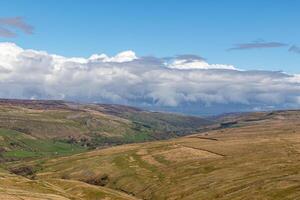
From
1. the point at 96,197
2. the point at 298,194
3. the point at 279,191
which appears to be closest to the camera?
the point at 298,194

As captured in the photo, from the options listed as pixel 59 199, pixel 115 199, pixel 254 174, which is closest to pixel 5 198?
pixel 59 199

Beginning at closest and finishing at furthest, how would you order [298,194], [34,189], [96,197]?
[298,194]
[34,189]
[96,197]

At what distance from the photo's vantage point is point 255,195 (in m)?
153

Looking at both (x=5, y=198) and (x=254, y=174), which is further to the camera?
(x=254, y=174)

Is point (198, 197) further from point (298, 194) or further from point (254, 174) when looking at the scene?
point (298, 194)

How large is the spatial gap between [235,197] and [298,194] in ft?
83.3

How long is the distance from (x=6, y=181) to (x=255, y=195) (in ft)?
307

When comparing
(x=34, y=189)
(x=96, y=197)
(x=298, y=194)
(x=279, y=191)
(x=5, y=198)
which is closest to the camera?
(x=5, y=198)

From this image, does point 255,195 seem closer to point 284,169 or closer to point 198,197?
point 198,197

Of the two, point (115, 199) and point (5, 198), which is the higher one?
point (5, 198)

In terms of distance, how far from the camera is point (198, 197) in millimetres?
179375

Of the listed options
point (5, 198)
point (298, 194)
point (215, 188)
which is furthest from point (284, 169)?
point (5, 198)

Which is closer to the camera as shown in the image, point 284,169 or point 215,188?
point 215,188

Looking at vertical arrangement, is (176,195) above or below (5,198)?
below
